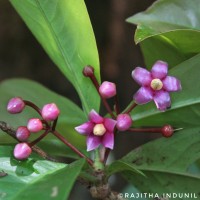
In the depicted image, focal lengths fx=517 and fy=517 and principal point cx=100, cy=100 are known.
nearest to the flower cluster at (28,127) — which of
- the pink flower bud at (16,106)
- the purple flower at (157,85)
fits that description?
the pink flower bud at (16,106)

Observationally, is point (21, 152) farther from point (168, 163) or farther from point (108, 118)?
point (168, 163)

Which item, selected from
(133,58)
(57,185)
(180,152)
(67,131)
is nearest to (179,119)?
(180,152)

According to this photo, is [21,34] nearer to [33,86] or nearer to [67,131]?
[33,86]

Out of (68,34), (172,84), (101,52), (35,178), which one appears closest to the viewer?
(35,178)

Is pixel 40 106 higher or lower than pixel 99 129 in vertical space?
higher

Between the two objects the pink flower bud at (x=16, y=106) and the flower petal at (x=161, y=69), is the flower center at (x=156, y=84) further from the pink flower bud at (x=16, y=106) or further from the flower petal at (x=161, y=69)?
the pink flower bud at (x=16, y=106)

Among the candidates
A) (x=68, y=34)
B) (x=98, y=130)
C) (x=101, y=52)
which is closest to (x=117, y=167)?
(x=98, y=130)

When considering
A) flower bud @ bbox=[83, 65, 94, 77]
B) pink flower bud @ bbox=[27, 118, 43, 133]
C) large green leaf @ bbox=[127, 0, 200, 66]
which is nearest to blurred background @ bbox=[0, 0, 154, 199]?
large green leaf @ bbox=[127, 0, 200, 66]

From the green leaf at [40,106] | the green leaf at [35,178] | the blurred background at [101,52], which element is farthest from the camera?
the blurred background at [101,52]
